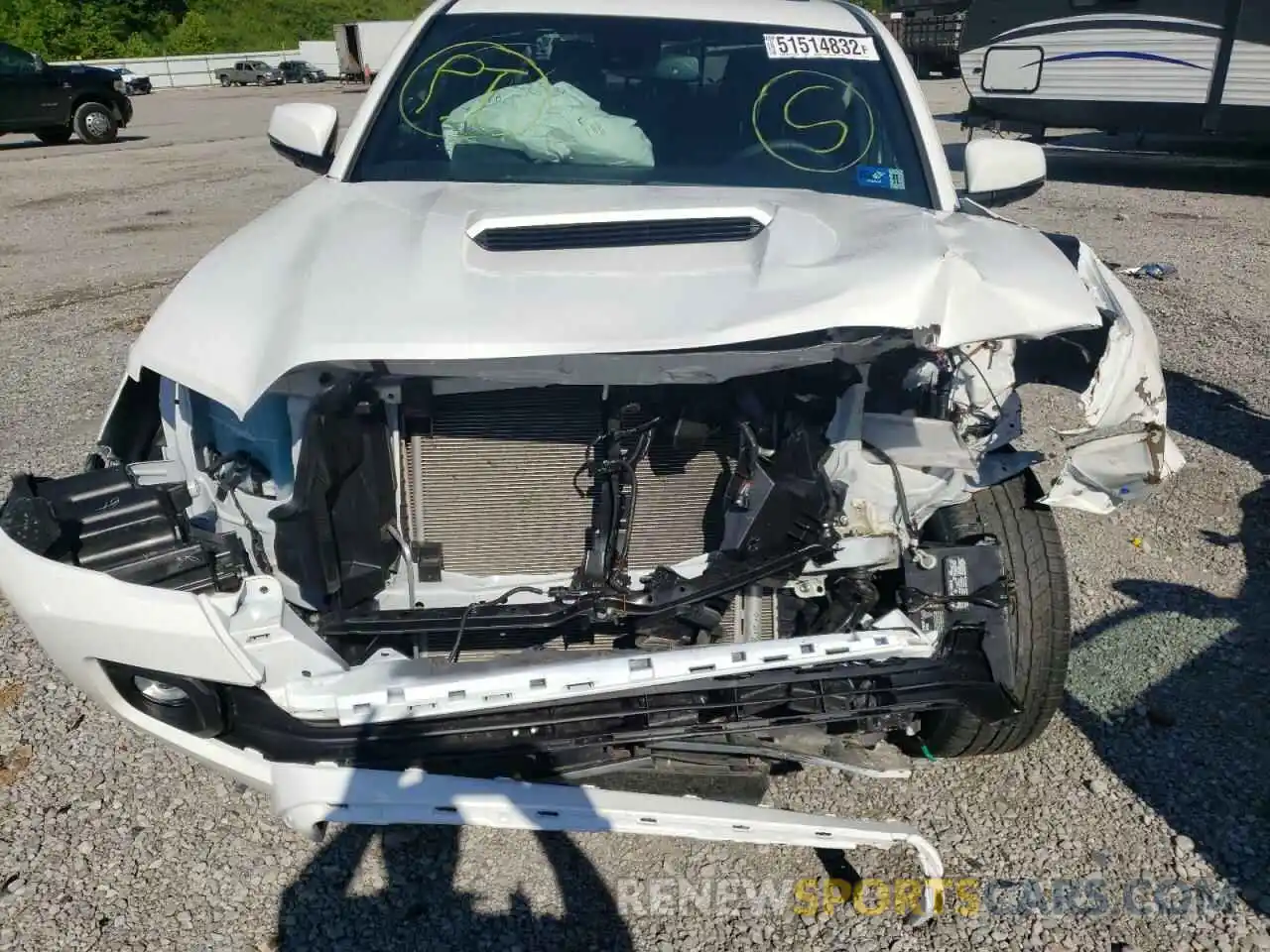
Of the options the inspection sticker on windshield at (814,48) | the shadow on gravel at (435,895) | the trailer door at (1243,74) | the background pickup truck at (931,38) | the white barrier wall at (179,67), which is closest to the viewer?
the shadow on gravel at (435,895)

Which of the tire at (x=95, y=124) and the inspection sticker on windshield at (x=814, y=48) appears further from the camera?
the tire at (x=95, y=124)

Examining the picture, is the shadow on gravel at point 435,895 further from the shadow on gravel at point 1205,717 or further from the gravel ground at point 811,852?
the shadow on gravel at point 1205,717

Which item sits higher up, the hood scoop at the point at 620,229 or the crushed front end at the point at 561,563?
the hood scoop at the point at 620,229

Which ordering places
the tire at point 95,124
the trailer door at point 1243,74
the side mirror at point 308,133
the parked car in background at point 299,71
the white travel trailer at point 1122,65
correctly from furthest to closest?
1. the parked car in background at point 299,71
2. the tire at point 95,124
3. the white travel trailer at point 1122,65
4. the trailer door at point 1243,74
5. the side mirror at point 308,133

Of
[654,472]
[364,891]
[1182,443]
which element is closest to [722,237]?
[654,472]

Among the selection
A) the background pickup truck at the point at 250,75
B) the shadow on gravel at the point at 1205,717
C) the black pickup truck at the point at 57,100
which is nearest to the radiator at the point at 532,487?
the shadow on gravel at the point at 1205,717

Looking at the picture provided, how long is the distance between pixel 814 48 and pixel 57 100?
1662cm

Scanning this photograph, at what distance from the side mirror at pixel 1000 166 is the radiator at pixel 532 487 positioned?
4.41 feet

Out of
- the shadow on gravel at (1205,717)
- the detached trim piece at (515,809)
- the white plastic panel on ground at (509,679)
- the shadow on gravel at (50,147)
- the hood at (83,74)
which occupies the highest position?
the hood at (83,74)

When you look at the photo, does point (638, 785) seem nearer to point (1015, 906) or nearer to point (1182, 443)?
point (1015, 906)

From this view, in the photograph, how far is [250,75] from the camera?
39438 millimetres

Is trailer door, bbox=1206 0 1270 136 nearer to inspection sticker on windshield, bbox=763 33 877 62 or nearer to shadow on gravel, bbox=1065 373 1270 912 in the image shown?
shadow on gravel, bbox=1065 373 1270 912

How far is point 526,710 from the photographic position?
193 centimetres

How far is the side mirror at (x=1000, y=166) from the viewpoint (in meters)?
2.91
